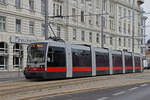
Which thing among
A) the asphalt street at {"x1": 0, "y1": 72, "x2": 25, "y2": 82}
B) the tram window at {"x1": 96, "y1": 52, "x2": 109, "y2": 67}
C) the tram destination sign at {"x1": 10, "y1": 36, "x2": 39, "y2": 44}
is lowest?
the asphalt street at {"x1": 0, "y1": 72, "x2": 25, "y2": 82}

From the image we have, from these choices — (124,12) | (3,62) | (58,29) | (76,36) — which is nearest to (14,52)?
(3,62)

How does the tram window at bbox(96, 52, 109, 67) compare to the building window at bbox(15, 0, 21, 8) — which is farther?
the building window at bbox(15, 0, 21, 8)

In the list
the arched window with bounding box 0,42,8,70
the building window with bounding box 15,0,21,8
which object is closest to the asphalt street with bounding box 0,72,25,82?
the arched window with bounding box 0,42,8,70

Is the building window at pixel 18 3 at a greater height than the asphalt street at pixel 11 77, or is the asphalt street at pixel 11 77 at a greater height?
the building window at pixel 18 3

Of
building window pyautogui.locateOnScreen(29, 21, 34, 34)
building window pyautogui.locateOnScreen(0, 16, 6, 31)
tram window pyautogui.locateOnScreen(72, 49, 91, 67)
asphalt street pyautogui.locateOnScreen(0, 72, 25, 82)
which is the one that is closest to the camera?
asphalt street pyautogui.locateOnScreen(0, 72, 25, 82)

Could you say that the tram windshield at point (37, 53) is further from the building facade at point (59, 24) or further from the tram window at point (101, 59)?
the tram window at point (101, 59)

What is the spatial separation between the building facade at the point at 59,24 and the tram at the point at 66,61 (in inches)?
148

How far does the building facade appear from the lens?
114 feet

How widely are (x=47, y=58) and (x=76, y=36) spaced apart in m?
29.3

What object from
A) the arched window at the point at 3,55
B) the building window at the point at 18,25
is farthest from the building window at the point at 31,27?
the arched window at the point at 3,55

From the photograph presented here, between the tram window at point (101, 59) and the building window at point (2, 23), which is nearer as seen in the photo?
the tram window at point (101, 59)

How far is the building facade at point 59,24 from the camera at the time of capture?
34812 millimetres

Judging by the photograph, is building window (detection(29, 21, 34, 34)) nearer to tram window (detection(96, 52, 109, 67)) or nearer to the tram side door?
tram window (detection(96, 52, 109, 67))

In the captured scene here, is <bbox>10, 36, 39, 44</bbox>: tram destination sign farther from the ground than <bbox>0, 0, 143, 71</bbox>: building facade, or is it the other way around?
<bbox>0, 0, 143, 71</bbox>: building facade
